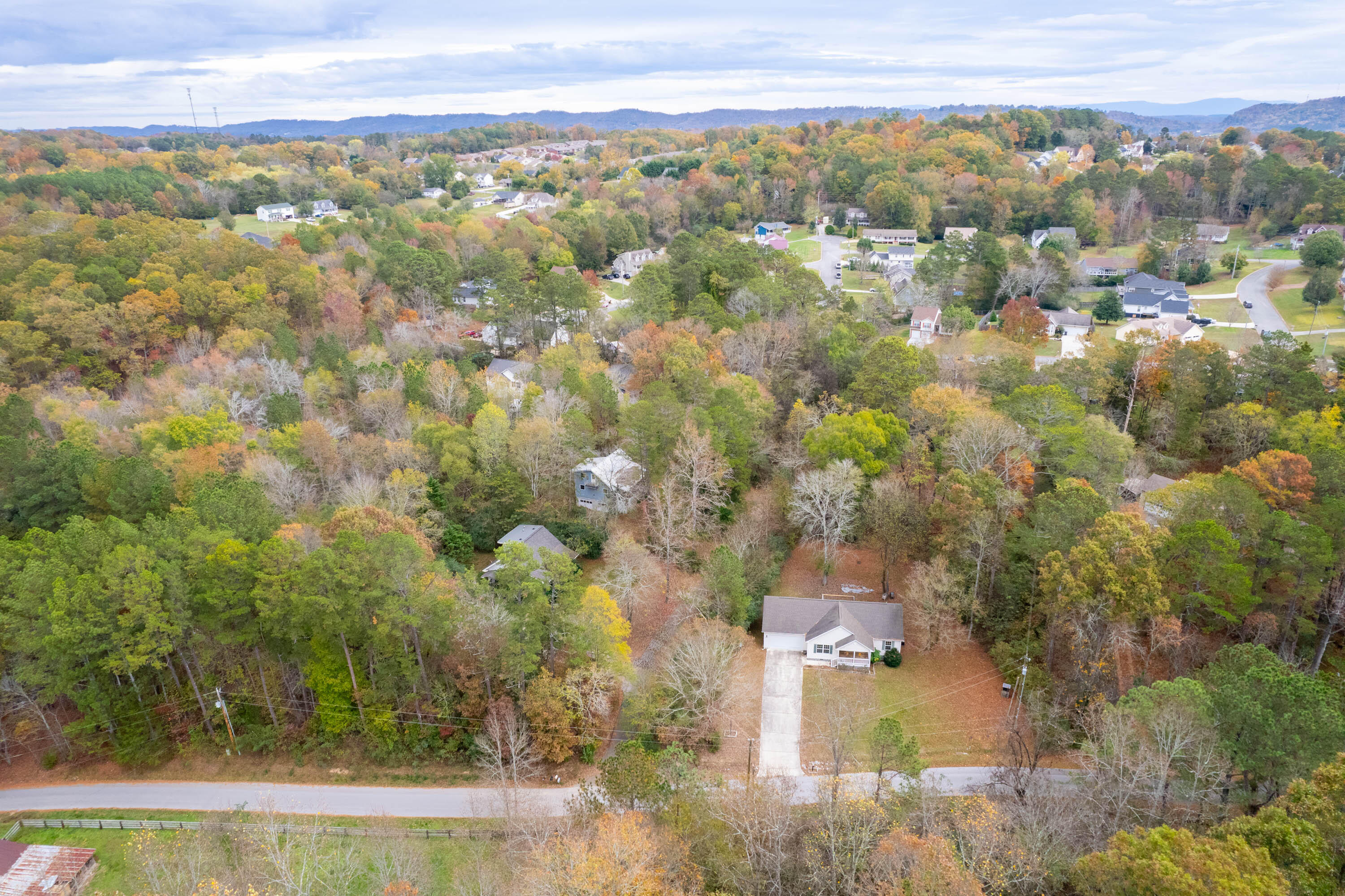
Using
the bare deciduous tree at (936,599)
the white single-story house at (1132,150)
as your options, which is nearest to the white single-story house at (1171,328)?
the bare deciduous tree at (936,599)

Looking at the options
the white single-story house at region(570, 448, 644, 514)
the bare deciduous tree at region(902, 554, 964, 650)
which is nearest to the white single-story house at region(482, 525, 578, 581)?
the white single-story house at region(570, 448, 644, 514)

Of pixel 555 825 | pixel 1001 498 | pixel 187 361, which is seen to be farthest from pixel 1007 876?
pixel 187 361

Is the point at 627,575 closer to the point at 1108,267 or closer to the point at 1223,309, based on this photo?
the point at 1223,309

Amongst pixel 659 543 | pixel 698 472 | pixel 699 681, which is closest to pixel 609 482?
pixel 659 543

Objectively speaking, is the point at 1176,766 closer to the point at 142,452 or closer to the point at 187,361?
the point at 142,452

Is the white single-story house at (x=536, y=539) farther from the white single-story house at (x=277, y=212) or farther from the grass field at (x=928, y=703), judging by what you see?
the white single-story house at (x=277, y=212)
